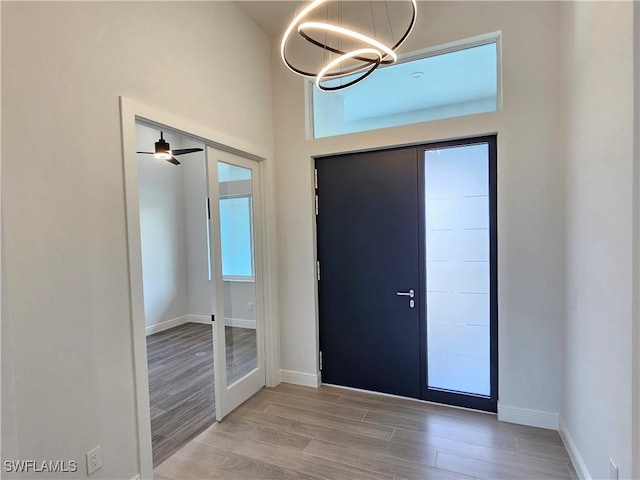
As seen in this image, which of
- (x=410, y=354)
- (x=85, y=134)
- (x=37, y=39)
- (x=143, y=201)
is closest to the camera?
(x=37, y=39)

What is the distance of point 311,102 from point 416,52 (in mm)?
1096

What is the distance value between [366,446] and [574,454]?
1.38 meters

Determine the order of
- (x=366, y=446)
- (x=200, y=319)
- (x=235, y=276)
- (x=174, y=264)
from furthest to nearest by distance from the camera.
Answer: (x=200, y=319) → (x=174, y=264) → (x=235, y=276) → (x=366, y=446)

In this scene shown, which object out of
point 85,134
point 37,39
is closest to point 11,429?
point 85,134

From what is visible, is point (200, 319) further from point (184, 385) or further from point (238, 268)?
point (238, 268)

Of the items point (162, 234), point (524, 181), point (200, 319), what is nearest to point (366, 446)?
point (524, 181)

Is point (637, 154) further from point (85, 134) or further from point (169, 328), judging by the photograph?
point (169, 328)

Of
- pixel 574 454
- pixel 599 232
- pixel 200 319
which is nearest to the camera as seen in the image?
pixel 599 232

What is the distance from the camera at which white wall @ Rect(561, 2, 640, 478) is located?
1.40 m

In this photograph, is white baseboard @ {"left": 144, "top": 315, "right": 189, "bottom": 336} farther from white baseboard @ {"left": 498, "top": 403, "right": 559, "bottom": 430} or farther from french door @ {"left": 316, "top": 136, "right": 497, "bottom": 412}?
white baseboard @ {"left": 498, "top": 403, "right": 559, "bottom": 430}

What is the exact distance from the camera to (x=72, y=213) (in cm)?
162

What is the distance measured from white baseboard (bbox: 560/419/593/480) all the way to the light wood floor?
5 centimetres

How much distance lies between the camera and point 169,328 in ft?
17.8

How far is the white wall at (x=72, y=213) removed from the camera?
1.42m
